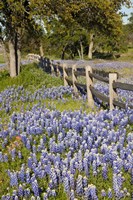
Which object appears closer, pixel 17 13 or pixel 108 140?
pixel 108 140

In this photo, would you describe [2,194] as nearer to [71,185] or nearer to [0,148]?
[71,185]

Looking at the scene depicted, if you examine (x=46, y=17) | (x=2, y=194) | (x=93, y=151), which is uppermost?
(x=46, y=17)

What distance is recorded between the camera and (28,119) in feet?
26.2

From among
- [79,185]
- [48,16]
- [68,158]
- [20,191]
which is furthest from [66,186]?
[48,16]

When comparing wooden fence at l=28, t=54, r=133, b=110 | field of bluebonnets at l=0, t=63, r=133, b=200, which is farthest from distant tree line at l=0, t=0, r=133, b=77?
field of bluebonnets at l=0, t=63, r=133, b=200

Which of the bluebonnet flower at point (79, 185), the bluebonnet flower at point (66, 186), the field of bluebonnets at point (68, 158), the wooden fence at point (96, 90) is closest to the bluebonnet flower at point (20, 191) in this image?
the field of bluebonnets at point (68, 158)

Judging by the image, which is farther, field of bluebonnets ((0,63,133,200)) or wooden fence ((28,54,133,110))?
wooden fence ((28,54,133,110))

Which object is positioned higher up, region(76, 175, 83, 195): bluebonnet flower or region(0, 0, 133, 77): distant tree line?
region(0, 0, 133, 77): distant tree line

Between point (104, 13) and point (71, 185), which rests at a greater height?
point (104, 13)

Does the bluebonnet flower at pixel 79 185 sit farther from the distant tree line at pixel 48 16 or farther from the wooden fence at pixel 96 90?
the distant tree line at pixel 48 16

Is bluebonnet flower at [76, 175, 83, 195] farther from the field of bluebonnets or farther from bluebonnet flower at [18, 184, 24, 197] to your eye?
bluebonnet flower at [18, 184, 24, 197]

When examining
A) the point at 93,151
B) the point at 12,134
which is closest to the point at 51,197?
the point at 93,151

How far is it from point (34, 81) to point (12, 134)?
358 inches

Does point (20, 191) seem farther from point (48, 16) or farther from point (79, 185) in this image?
point (48, 16)
